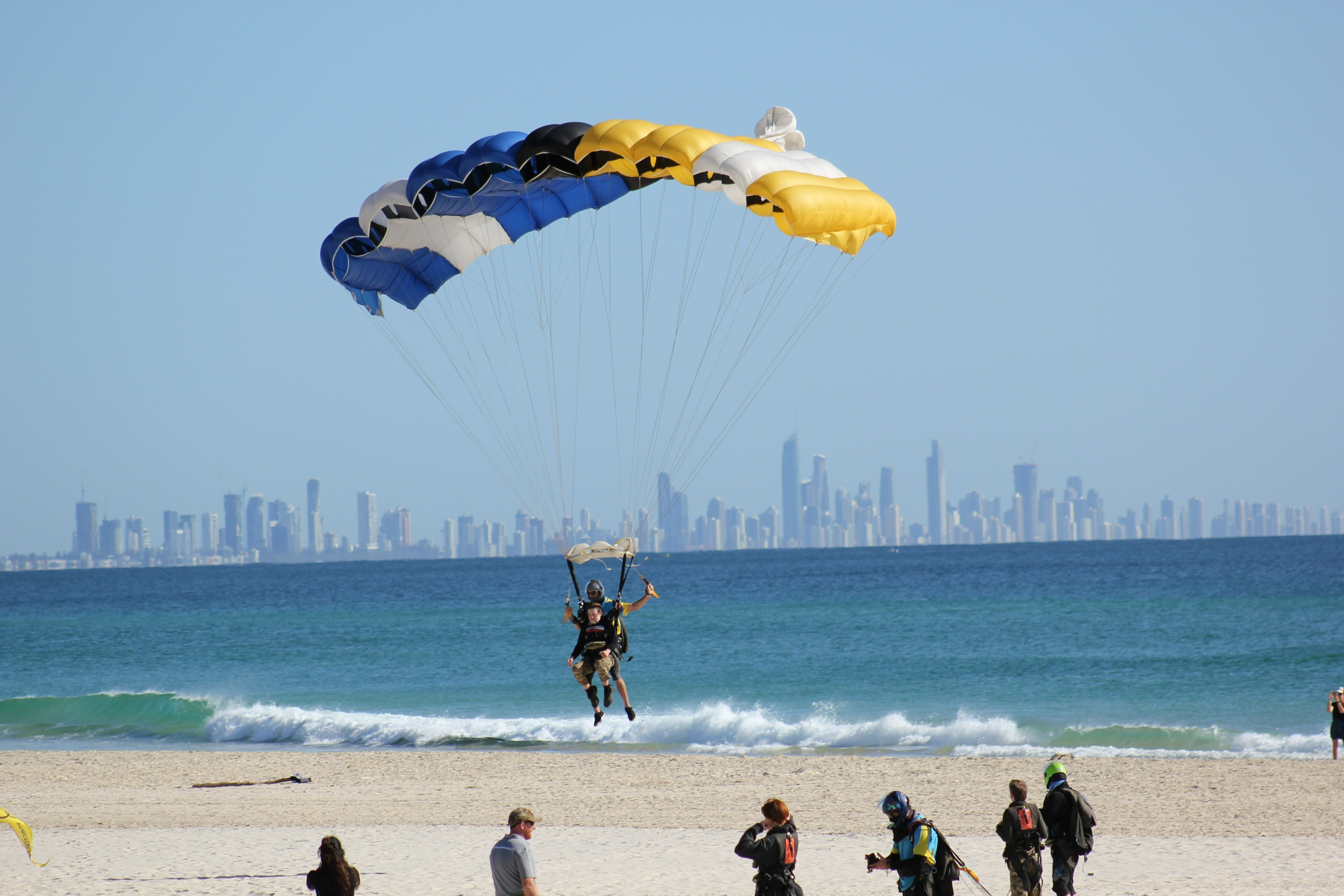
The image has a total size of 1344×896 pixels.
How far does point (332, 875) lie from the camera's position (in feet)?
21.1

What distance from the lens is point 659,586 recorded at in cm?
7462

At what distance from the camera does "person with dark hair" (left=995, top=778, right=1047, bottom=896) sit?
7.25 meters

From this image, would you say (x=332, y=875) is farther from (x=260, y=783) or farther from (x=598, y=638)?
(x=260, y=783)

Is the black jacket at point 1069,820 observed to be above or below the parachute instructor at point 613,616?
below

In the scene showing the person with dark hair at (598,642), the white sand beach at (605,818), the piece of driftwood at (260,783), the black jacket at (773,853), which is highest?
the person with dark hair at (598,642)

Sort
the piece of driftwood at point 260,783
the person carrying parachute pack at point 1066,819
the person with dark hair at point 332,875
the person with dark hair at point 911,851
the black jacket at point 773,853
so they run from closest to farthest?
the black jacket at point 773,853 < the person with dark hair at point 911,851 < the person with dark hair at point 332,875 < the person carrying parachute pack at point 1066,819 < the piece of driftwood at point 260,783

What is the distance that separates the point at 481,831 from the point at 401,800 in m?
2.45

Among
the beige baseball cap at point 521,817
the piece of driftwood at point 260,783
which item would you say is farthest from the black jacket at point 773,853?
the piece of driftwood at point 260,783

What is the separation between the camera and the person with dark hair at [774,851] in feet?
19.7

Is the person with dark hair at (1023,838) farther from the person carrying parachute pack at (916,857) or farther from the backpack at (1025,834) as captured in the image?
the person carrying parachute pack at (916,857)

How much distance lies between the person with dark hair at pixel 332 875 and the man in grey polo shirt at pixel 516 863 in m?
0.84

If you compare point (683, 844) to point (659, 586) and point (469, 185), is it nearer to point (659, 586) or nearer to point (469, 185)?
point (469, 185)

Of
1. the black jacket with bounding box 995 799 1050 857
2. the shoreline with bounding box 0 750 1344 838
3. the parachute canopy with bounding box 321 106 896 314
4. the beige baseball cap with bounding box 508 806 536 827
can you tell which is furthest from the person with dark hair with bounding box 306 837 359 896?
the shoreline with bounding box 0 750 1344 838

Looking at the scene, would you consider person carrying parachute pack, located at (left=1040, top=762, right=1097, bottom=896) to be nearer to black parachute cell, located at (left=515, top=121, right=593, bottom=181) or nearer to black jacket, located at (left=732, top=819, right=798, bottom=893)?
black jacket, located at (left=732, top=819, right=798, bottom=893)
